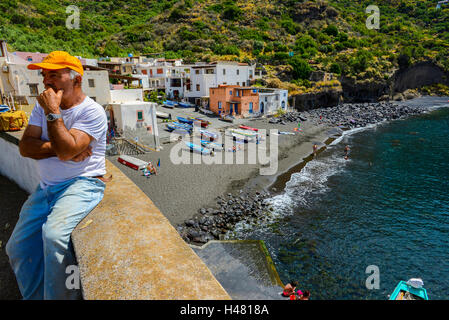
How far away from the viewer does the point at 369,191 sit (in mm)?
21656

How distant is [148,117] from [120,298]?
1025 inches

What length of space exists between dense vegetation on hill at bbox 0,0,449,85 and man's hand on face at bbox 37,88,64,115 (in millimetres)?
61795

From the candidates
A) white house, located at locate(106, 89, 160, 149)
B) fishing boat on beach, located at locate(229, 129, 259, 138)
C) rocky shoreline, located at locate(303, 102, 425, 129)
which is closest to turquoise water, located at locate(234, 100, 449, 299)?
fishing boat on beach, located at locate(229, 129, 259, 138)

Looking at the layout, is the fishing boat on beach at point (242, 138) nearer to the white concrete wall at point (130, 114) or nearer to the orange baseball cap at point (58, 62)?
the white concrete wall at point (130, 114)

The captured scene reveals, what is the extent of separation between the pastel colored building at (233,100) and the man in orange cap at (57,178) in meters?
40.7

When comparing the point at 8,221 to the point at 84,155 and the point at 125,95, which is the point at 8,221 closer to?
the point at 84,155

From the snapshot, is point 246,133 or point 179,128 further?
point 246,133

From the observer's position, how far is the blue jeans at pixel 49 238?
8.40ft

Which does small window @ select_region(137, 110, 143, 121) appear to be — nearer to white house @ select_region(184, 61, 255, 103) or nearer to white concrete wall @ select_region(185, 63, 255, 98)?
white house @ select_region(184, 61, 255, 103)

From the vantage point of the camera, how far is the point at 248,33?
281 feet

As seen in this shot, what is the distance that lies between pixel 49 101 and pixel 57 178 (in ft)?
3.08

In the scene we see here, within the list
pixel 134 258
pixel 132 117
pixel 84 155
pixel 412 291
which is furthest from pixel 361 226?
pixel 132 117

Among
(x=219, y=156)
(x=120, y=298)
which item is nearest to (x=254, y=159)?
(x=219, y=156)

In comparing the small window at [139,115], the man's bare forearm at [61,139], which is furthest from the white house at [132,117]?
the man's bare forearm at [61,139]
